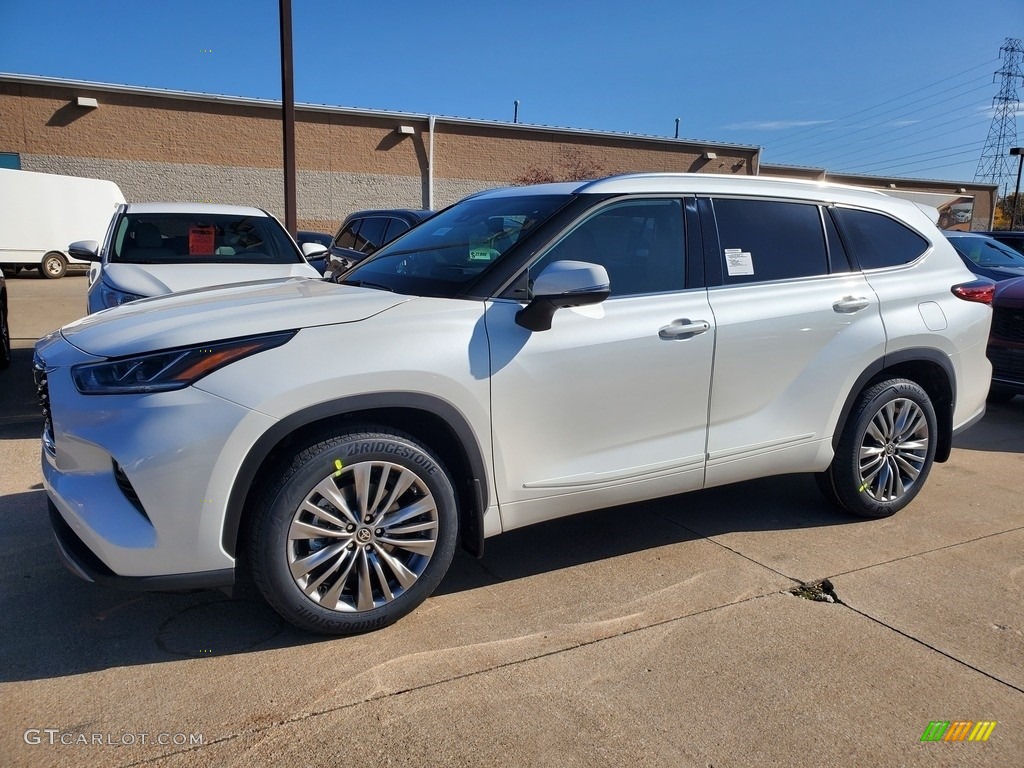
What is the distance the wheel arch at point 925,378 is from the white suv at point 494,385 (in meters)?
0.02

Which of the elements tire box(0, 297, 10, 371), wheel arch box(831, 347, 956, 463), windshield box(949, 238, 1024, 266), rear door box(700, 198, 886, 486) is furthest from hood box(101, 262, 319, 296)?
windshield box(949, 238, 1024, 266)

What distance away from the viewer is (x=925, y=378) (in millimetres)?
4711

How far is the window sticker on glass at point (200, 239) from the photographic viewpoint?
7.20m

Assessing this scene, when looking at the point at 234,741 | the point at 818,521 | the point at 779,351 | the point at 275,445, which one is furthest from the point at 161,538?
the point at 818,521

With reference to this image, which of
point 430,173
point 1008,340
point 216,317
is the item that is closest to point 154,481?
point 216,317

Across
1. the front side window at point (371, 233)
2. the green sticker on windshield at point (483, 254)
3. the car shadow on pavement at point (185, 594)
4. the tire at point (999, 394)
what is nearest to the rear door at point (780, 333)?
the car shadow on pavement at point (185, 594)

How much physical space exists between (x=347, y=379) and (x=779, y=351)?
218cm

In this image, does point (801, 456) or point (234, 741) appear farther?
point (801, 456)

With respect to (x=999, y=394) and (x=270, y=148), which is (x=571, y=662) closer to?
(x=999, y=394)

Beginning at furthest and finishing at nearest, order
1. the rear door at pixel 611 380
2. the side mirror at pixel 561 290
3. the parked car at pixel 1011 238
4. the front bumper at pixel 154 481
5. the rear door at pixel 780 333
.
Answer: the parked car at pixel 1011 238 → the rear door at pixel 780 333 → the rear door at pixel 611 380 → the side mirror at pixel 561 290 → the front bumper at pixel 154 481

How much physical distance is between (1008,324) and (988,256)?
350 cm

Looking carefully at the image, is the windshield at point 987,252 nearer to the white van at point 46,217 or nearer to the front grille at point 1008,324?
the front grille at point 1008,324

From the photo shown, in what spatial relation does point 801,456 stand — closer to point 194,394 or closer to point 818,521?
point 818,521

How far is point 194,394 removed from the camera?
8.86 feet
